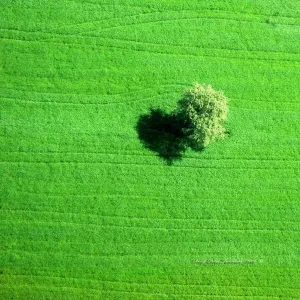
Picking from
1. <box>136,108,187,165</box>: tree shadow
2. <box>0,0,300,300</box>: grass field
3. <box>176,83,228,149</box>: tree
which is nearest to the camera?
<box>0,0,300,300</box>: grass field

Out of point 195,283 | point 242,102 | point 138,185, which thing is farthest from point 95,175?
point 242,102

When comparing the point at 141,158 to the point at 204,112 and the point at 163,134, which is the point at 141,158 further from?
the point at 204,112

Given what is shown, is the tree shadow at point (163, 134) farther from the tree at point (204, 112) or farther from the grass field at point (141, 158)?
the tree at point (204, 112)

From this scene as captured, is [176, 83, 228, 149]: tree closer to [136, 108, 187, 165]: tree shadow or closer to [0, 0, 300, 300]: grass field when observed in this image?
[136, 108, 187, 165]: tree shadow

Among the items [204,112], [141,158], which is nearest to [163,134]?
[141,158]

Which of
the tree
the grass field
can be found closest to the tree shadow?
the grass field

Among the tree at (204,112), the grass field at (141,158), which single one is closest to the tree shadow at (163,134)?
the grass field at (141,158)
